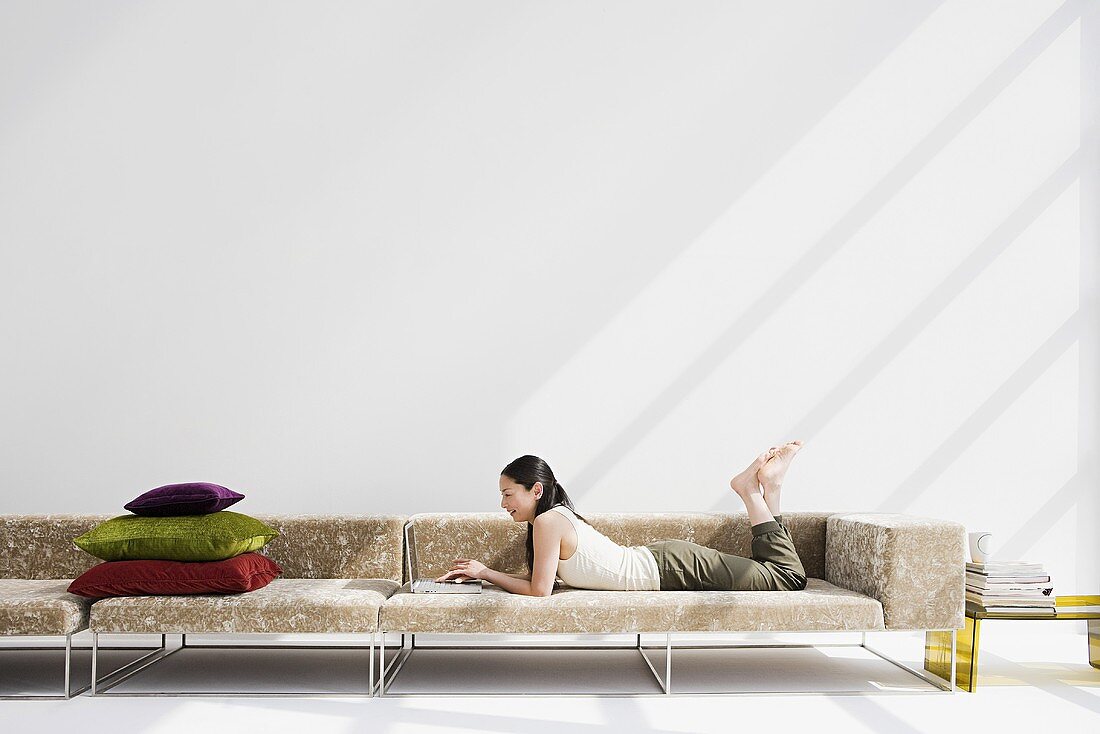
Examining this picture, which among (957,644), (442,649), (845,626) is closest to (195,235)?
(442,649)

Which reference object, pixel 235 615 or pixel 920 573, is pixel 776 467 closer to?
pixel 920 573

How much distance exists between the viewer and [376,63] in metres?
4.51

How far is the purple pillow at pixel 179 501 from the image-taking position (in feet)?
11.3

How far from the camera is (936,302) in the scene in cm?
461

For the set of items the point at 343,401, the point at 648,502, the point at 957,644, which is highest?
the point at 343,401

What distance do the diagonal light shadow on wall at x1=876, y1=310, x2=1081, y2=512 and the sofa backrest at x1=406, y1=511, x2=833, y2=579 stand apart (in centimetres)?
72

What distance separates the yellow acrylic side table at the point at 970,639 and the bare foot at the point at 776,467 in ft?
2.58

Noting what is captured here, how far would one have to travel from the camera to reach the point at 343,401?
4402mm

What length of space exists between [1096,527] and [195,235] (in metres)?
4.37

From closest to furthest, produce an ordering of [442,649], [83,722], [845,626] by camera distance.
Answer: [83,722] < [845,626] < [442,649]

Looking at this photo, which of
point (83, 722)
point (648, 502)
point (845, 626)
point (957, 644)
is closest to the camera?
point (83, 722)

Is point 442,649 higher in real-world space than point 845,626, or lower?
lower

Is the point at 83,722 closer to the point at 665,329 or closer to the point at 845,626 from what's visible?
the point at 845,626

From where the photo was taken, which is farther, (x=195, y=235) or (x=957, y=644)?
(x=195, y=235)
